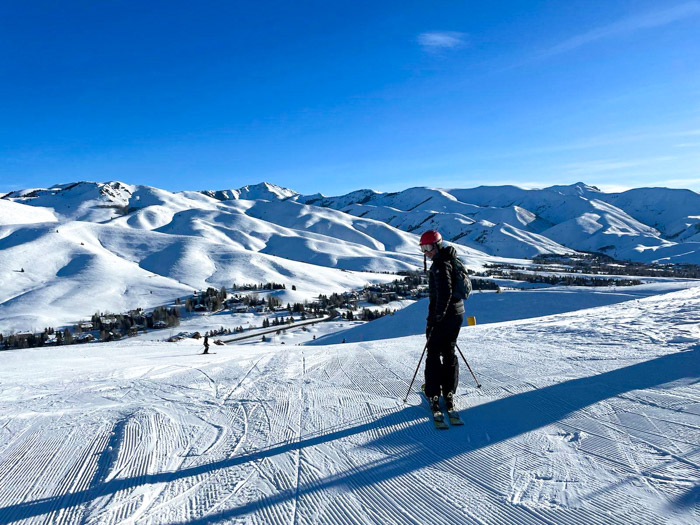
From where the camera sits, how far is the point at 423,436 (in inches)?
171

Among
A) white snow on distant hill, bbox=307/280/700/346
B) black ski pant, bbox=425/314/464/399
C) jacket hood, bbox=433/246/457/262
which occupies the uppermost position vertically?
jacket hood, bbox=433/246/457/262

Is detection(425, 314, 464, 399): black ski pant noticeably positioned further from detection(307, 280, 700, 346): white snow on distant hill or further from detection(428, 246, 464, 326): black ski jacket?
detection(307, 280, 700, 346): white snow on distant hill

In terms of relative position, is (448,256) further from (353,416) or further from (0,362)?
(0,362)

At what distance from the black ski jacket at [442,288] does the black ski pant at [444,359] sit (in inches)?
4.4

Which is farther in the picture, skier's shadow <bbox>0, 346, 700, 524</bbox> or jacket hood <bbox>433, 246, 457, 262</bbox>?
jacket hood <bbox>433, 246, 457, 262</bbox>

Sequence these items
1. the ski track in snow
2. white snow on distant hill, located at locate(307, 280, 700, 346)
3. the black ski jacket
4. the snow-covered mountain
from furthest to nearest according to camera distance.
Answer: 1. the snow-covered mountain
2. white snow on distant hill, located at locate(307, 280, 700, 346)
3. the black ski jacket
4. the ski track in snow

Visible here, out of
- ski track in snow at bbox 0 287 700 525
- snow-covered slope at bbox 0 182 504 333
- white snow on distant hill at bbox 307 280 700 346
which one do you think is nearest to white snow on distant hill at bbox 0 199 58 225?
snow-covered slope at bbox 0 182 504 333

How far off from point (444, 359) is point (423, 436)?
104 centimetres

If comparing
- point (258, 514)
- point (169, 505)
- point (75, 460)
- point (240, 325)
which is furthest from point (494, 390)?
point (240, 325)

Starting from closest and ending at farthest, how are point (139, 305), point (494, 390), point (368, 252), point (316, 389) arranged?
1. point (494, 390)
2. point (316, 389)
3. point (139, 305)
4. point (368, 252)

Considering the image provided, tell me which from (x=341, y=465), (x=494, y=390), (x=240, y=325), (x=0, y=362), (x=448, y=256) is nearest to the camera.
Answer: (x=341, y=465)

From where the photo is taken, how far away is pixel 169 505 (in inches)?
125

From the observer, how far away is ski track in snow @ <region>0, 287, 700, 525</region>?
3088 millimetres

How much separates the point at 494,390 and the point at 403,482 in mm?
2881
